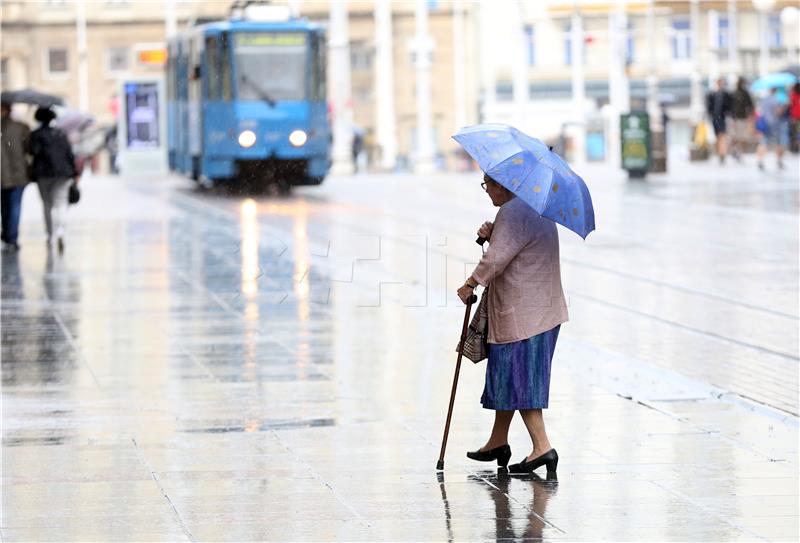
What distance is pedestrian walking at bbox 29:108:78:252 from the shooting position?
22422 millimetres

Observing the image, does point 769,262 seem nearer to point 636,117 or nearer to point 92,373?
point 92,373

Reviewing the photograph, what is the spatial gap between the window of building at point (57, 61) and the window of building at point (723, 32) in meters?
28.2

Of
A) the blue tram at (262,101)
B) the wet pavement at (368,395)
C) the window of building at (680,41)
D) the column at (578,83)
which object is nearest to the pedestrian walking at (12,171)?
the wet pavement at (368,395)

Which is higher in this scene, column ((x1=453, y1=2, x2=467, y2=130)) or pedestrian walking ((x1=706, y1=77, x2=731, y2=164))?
column ((x1=453, y1=2, x2=467, y2=130))

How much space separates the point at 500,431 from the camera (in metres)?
8.57

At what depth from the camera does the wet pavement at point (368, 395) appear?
7.56m

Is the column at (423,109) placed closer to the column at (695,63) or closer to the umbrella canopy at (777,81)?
the umbrella canopy at (777,81)

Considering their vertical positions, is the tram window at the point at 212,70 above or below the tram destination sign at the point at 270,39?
below

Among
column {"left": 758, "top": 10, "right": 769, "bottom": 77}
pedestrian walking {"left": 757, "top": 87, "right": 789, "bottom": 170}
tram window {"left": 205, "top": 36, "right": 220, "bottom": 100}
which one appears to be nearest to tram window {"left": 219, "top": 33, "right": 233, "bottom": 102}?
tram window {"left": 205, "top": 36, "right": 220, "bottom": 100}

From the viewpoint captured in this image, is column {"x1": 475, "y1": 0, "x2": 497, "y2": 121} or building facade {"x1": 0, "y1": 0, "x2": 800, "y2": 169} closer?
column {"x1": 475, "y1": 0, "x2": 497, "y2": 121}

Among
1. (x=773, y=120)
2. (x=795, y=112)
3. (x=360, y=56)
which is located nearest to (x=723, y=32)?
(x=360, y=56)

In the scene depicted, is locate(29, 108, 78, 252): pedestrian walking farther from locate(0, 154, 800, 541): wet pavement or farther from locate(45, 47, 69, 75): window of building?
locate(45, 47, 69, 75): window of building

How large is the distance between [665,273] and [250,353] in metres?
6.47

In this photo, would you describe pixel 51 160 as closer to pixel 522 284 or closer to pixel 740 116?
pixel 522 284
